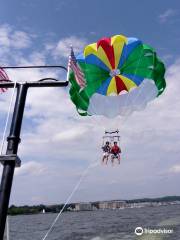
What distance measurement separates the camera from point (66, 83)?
9.75 ft

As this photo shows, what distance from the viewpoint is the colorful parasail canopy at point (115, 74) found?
1241cm

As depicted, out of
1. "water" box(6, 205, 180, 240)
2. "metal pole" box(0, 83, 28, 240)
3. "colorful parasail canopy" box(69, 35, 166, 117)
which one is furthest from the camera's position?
"water" box(6, 205, 180, 240)

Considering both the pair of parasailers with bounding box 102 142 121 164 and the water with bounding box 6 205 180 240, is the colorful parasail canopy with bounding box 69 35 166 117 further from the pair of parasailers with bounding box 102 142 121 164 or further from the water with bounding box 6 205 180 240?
the water with bounding box 6 205 180 240

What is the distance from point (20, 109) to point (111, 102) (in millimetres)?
11179

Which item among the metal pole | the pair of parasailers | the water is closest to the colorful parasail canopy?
the pair of parasailers

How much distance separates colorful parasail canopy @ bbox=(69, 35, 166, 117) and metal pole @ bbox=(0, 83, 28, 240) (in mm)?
8570

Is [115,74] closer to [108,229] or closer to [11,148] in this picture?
[11,148]

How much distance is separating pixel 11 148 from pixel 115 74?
1001 cm

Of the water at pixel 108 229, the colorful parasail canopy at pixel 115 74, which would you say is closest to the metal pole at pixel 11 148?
the colorful parasail canopy at pixel 115 74

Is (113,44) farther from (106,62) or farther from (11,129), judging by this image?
(11,129)

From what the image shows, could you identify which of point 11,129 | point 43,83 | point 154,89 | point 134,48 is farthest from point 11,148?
point 154,89

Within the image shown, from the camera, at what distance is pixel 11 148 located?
281 centimetres

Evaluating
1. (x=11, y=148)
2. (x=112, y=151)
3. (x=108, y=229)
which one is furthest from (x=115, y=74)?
(x=108, y=229)

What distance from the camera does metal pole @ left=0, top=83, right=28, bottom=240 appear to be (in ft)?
8.54
